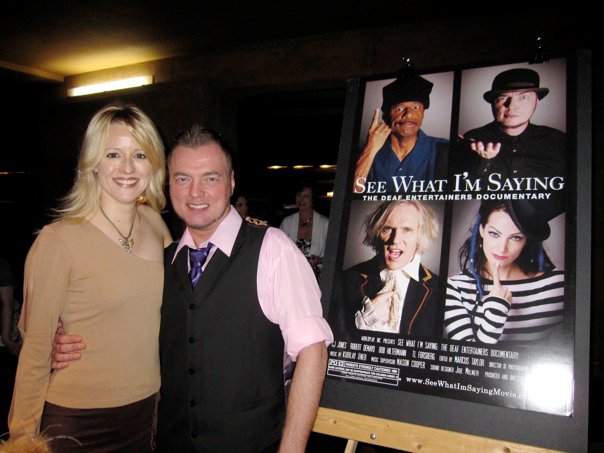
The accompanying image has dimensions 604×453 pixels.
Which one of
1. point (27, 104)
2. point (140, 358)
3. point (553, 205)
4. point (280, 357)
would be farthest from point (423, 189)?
point (27, 104)

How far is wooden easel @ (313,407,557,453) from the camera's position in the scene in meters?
1.18

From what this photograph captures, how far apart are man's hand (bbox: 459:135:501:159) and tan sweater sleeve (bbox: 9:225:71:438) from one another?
133 centimetres

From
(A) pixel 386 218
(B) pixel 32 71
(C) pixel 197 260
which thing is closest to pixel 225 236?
(C) pixel 197 260

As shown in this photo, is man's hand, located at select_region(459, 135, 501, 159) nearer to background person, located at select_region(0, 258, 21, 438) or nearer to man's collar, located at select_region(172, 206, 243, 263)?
man's collar, located at select_region(172, 206, 243, 263)

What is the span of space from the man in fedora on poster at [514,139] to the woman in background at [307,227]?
334 centimetres

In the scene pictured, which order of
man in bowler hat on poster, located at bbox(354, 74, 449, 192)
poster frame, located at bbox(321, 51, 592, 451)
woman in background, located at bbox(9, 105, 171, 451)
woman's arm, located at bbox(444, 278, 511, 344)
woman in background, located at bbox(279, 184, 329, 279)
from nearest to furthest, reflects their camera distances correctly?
poster frame, located at bbox(321, 51, 592, 451), woman's arm, located at bbox(444, 278, 511, 344), woman in background, located at bbox(9, 105, 171, 451), man in bowler hat on poster, located at bbox(354, 74, 449, 192), woman in background, located at bbox(279, 184, 329, 279)

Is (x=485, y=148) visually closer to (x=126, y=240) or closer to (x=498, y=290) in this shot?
(x=498, y=290)

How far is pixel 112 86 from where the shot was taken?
239 inches

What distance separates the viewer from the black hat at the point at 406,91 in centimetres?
150

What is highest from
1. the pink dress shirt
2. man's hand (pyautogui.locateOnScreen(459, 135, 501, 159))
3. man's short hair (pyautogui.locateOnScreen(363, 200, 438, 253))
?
man's hand (pyautogui.locateOnScreen(459, 135, 501, 159))

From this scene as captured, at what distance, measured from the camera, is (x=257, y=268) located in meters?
1.31

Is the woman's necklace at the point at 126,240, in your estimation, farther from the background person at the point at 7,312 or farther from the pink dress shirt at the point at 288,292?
the background person at the point at 7,312

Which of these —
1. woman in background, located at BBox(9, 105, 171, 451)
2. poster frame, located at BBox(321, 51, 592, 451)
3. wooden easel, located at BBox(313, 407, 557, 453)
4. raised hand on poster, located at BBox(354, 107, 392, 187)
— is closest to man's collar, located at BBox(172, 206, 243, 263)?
woman in background, located at BBox(9, 105, 171, 451)

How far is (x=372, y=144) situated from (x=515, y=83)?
48cm
